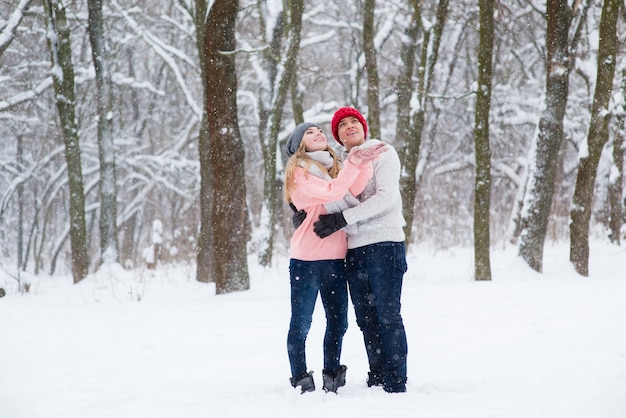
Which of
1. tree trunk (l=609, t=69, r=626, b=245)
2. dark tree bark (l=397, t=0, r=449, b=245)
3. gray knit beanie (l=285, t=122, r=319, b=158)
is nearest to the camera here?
gray knit beanie (l=285, t=122, r=319, b=158)

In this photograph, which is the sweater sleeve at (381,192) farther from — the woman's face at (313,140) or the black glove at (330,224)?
the woman's face at (313,140)

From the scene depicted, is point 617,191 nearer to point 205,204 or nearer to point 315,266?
point 205,204

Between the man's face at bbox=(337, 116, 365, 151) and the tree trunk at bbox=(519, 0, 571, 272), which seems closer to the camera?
the man's face at bbox=(337, 116, 365, 151)

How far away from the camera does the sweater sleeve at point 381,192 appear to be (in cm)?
380

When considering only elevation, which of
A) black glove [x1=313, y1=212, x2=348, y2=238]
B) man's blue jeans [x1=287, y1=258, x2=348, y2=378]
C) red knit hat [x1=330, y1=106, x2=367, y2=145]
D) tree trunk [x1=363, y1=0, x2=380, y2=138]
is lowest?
man's blue jeans [x1=287, y1=258, x2=348, y2=378]

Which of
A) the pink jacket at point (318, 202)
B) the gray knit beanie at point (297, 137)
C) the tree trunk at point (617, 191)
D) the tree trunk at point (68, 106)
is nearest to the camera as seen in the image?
the pink jacket at point (318, 202)

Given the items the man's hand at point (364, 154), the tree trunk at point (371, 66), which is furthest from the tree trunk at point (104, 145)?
the man's hand at point (364, 154)

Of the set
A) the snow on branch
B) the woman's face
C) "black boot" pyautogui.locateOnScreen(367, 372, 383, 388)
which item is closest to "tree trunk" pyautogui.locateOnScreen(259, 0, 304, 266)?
the snow on branch

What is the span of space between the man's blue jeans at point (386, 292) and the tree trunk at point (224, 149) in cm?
454

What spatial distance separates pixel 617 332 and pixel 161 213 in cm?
2113

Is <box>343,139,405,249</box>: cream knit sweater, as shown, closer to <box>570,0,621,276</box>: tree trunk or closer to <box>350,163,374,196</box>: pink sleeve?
<box>350,163,374,196</box>: pink sleeve

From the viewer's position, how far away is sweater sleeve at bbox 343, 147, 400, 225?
12.5ft

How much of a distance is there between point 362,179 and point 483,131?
546 centimetres

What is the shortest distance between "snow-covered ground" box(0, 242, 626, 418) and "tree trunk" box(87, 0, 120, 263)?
352 cm
